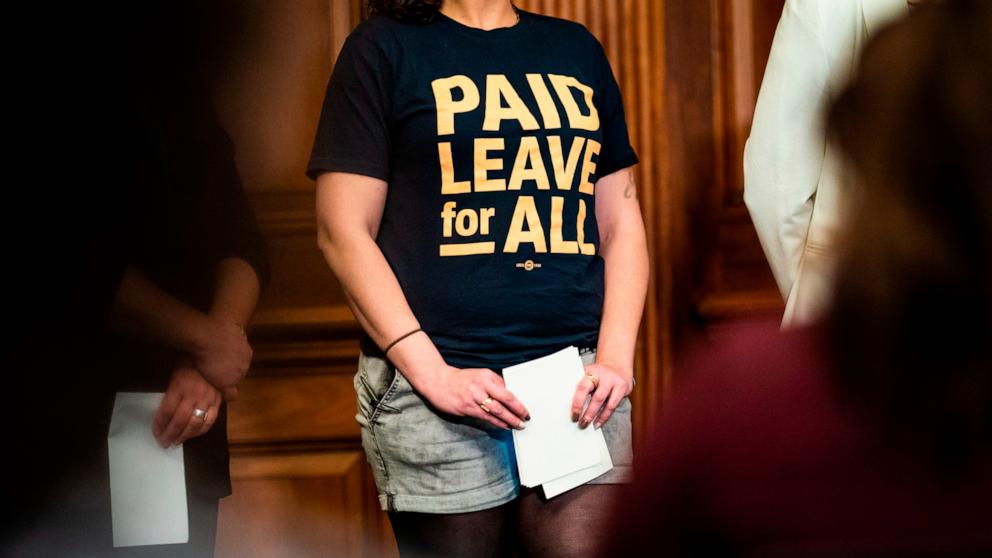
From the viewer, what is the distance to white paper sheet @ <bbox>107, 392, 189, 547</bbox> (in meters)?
1.20

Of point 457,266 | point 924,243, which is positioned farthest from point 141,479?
point 924,243

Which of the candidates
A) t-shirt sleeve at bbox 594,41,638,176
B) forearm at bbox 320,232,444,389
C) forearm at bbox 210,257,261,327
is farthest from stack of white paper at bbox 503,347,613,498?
forearm at bbox 210,257,261,327

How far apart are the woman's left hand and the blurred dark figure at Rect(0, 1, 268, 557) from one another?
459mm

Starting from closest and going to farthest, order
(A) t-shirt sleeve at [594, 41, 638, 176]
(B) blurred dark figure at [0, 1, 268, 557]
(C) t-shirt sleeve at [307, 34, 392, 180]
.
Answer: (B) blurred dark figure at [0, 1, 268, 557] → (C) t-shirt sleeve at [307, 34, 392, 180] → (A) t-shirt sleeve at [594, 41, 638, 176]

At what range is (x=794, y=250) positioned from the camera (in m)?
1.44

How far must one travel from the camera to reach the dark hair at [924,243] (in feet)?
1.14

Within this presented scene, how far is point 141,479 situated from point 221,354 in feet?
0.62

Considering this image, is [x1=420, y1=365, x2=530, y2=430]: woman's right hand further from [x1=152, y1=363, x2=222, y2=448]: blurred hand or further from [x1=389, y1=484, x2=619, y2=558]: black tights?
[x1=152, y1=363, x2=222, y2=448]: blurred hand

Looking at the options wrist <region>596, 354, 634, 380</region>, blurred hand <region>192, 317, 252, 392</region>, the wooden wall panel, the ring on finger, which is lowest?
the wooden wall panel

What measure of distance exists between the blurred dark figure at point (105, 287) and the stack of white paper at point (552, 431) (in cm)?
39

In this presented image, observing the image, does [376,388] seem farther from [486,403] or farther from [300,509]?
[300,509]

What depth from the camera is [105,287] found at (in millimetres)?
1139

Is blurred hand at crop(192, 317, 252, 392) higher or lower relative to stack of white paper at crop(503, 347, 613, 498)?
higher

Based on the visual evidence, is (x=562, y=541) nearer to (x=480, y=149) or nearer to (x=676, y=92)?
(x=480, y=149)
